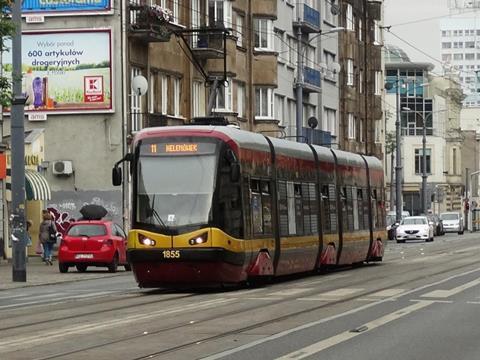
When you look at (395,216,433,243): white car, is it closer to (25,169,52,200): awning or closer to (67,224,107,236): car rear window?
(25,169,52,200): awning

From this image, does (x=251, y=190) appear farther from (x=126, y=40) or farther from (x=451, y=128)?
(x=451, y=128)

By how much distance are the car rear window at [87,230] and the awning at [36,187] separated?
7.43 meters

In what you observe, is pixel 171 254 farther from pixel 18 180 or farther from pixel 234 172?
pixel 18 180

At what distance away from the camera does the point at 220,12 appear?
60.2m

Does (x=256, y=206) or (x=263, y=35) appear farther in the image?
(x=263, y=35)

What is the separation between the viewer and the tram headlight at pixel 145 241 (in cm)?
2561

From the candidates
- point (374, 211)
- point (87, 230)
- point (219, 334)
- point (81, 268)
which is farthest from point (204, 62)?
point (219, 334)

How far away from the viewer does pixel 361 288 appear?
26.7 metres

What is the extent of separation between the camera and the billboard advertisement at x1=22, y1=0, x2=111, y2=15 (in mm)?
50531

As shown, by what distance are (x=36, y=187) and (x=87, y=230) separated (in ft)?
27.0

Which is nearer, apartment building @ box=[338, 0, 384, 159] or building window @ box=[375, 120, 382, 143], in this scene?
apartment building @ box=[338, 0, 384, 159]

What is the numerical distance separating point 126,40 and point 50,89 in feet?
11.5

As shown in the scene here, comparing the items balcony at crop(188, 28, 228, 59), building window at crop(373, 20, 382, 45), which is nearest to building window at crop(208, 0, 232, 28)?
balcony at crop(188, 28, 228, 59)

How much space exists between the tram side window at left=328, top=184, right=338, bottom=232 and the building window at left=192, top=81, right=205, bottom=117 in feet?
77.6
